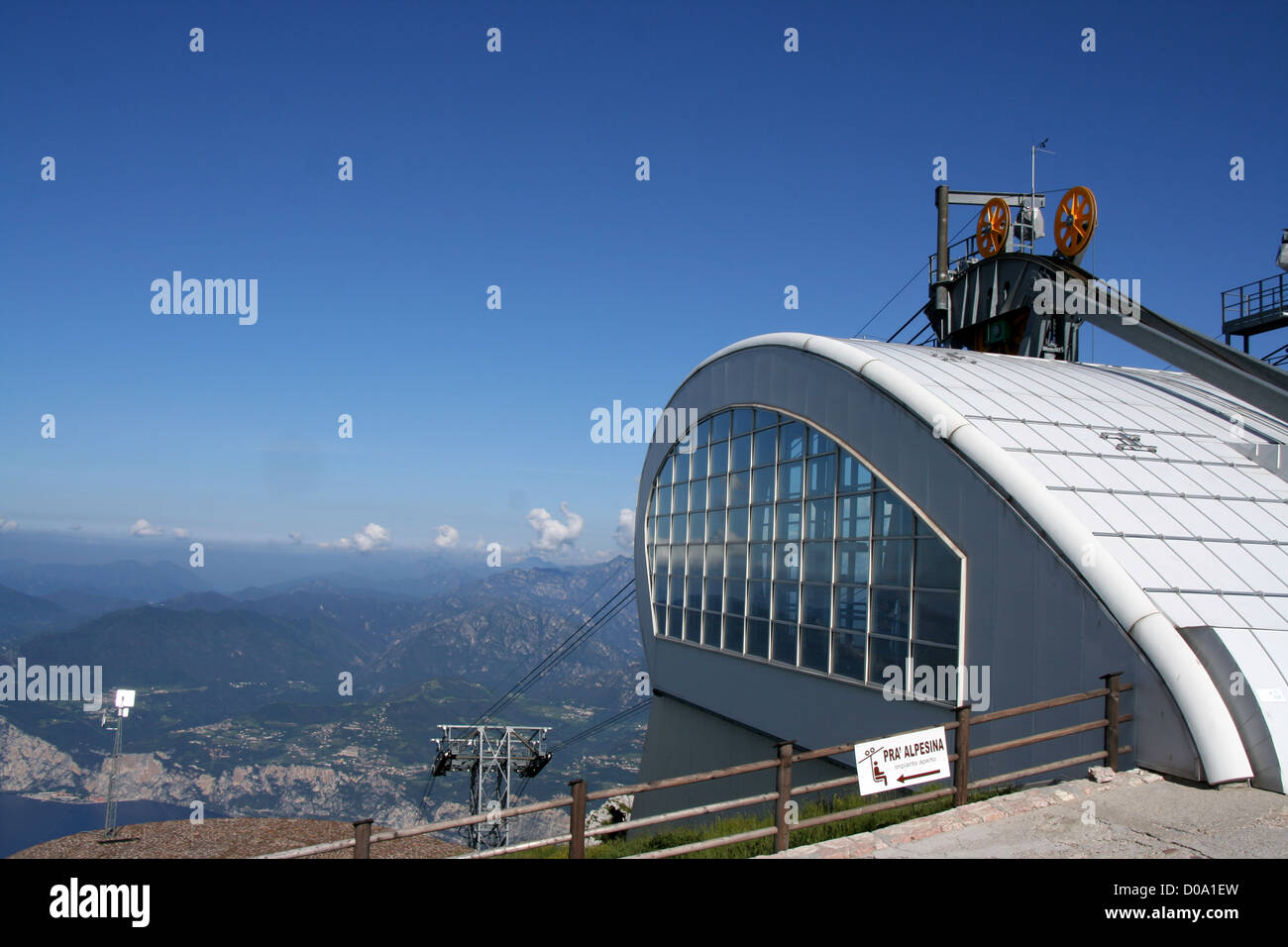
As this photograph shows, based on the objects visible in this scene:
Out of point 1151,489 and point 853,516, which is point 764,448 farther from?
point 1151,489

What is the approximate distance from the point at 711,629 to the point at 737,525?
3.04 m

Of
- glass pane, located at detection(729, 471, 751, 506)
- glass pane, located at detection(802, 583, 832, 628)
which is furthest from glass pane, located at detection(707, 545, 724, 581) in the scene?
glass pane, located at detection(802, 583, 832, 628)

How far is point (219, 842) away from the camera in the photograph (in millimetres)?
17875

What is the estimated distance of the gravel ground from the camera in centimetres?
1706

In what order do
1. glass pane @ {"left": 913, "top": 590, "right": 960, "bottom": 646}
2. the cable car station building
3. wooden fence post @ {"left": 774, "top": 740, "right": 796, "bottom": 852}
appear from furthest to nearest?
glass pane @ {"left": 913, "top": 590, "right": 960, "bottom": 646}, the cable car station building, wooden fence post @ {"left": 774, "top": 740, "right": 796, "bottom": 852}

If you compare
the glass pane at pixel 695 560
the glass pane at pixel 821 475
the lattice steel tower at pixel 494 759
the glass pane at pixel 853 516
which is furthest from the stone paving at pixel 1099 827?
the lattice steel tower at pixel 494 759

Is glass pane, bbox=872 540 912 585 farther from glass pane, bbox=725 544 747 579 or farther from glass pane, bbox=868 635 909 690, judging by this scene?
glass pane, bbox=725 544 747 579

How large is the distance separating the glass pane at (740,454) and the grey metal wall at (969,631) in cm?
99

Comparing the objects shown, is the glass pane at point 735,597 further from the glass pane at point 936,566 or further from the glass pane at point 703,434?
the glass pane at point 936,566

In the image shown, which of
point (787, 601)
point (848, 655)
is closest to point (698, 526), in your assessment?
point (787, 601)

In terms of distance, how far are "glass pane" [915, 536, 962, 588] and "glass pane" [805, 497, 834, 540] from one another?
2822mm

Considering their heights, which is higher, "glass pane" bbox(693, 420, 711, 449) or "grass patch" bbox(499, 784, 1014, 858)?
"glass pane" bbox(693, 420, 711, 449)
